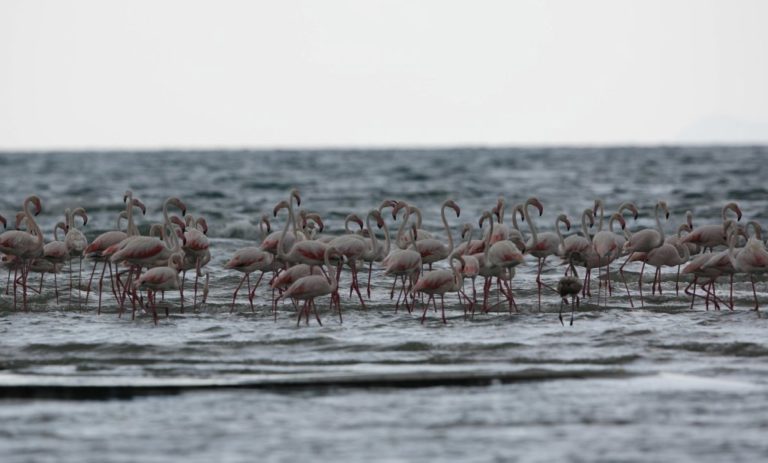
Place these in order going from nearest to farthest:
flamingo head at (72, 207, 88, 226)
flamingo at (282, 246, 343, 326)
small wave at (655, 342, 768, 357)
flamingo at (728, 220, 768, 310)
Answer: small wave at (655, 342, 768, 357)
flamingo at (282, 246, 343, 326)
flamingo at (728, 220, 768, 310)
flamingo head at (72, 207, 88, 226)

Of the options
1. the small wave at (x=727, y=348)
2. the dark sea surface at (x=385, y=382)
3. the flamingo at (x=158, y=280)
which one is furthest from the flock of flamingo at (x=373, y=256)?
the small wave at (x=727, y=348)

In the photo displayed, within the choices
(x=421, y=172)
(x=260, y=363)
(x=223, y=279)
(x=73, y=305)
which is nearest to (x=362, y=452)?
(x=260, y=363)

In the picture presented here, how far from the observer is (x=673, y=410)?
23.8 feet

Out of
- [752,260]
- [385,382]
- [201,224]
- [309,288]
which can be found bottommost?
[385,382]

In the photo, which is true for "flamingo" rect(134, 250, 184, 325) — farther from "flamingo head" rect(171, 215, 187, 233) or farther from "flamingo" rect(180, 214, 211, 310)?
"flamingo head" rect(171, 215, 187, 233)

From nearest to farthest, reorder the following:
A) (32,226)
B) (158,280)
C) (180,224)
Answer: (158,280)
(32,226)
(180,224)

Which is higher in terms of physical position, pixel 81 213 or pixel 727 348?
pixel 81 213

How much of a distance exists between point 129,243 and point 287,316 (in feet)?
5.46

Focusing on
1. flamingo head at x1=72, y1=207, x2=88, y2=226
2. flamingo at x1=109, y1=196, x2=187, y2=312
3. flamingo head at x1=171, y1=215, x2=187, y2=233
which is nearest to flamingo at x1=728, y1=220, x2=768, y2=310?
flamingo at x1=109, y1=196, x2=187, y2=312

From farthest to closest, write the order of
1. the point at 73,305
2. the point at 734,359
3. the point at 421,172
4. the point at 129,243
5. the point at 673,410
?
the point at 421,172
the point at 73,305
the point at 129,243
the point at 734,359
the point at 673,410

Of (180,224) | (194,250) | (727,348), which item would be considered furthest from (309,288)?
(727,348)

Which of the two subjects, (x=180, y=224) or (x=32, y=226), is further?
(x=180, y=224)

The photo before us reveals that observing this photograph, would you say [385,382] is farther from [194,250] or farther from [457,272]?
[194,250]

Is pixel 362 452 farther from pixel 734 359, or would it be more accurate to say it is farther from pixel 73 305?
pixel 73 305
